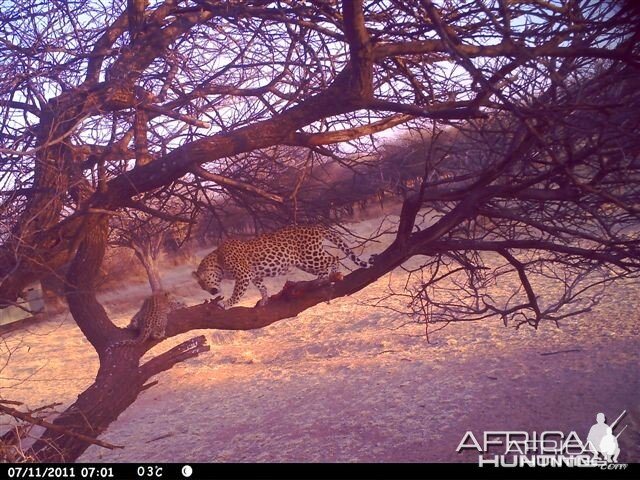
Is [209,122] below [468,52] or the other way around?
the other way around

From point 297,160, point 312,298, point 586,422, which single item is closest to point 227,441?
point 312,298

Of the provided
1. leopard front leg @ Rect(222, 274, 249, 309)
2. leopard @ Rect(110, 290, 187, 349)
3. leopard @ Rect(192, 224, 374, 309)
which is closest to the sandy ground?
leopard @ Rect(110, 290, 187, 349)

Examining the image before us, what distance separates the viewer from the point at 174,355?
561 centimetres

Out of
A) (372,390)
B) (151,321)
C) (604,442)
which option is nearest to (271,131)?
(151,321)

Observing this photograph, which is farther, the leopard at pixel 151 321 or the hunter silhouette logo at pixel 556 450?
the leopard at pixel 151 321

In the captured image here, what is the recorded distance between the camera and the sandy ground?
6.61 metres

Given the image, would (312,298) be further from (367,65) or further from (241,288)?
(241,288)

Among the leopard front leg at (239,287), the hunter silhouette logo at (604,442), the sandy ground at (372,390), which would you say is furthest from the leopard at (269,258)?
the hunter silhouette logo at (604,442)

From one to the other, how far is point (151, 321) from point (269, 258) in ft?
9.66

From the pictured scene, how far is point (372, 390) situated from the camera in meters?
8.83

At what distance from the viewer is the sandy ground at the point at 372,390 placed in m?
6.61

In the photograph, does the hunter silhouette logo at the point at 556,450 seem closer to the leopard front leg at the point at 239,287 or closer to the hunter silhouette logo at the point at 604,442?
the hunter silhouette logo at the point at 604,442

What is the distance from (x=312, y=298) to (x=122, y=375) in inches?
69.3

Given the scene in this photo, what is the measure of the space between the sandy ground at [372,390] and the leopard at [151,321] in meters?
0.67
